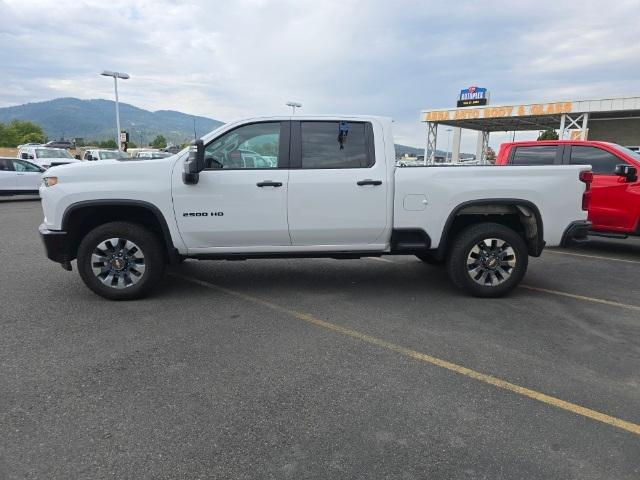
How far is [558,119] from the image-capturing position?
95.6ft

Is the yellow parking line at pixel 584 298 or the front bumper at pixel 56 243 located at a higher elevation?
the front bumper at pixel 56 243

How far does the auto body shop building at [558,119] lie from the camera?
2512 cm

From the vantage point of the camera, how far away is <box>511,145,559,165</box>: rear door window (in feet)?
28.8

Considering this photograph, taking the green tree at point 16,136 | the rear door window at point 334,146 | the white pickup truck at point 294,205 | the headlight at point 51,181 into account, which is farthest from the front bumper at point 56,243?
the green tree at point 16,136

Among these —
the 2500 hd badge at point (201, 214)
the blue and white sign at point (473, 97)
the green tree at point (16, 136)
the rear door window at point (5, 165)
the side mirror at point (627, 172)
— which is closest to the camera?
the 2500 hd badge at point (201, 214)

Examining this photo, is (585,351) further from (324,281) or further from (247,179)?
(247,179)

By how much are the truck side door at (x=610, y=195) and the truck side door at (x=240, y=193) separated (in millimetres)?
6020

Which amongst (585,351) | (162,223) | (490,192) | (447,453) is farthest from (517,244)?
(162,223)

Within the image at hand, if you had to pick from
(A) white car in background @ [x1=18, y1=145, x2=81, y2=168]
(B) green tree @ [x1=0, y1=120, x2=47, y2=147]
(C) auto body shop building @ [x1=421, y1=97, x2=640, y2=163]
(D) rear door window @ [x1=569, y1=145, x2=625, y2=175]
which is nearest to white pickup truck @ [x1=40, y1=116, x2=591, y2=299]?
(D) rear door window @ [x1=569, y1=145, x2=625, y2=175]

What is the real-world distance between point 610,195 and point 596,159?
745 mm

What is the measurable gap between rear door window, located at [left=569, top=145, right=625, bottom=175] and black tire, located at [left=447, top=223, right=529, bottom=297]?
3928 millimetres

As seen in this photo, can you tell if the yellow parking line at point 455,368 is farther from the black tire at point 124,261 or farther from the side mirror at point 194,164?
the side mirror at point 194,164

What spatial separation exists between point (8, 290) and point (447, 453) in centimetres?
525

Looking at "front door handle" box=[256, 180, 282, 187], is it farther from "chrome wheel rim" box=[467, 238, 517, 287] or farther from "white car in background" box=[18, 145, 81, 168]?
"white car in background" box=[18, 145, 81, 168]
